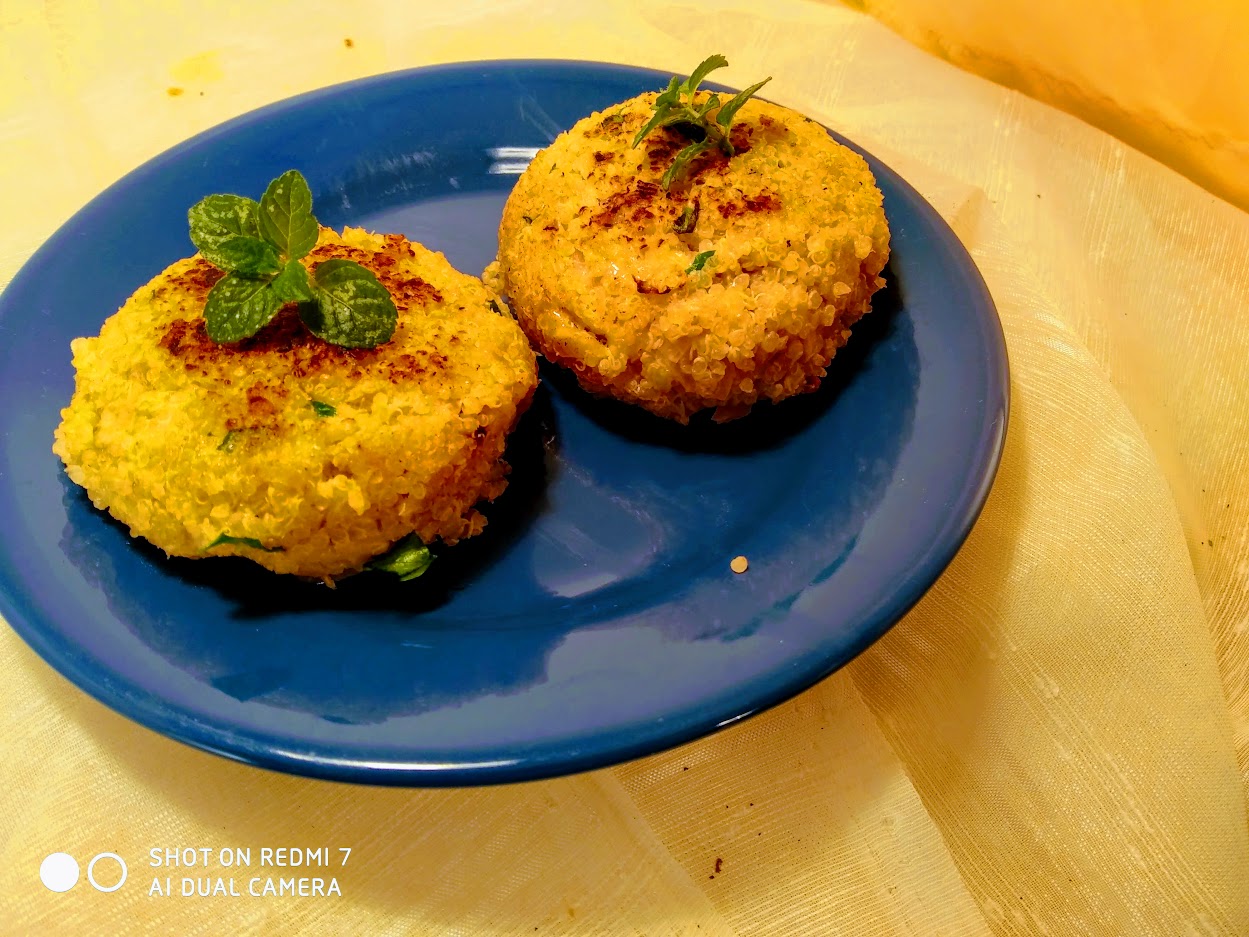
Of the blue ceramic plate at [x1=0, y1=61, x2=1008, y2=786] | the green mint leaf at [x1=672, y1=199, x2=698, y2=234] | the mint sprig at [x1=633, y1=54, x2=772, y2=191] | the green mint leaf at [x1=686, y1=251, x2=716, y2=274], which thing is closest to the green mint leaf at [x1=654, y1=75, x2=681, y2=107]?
the mint sprig at [x1=633, y1=54, x2=772, y2=191]

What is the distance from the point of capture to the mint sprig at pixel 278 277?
1640 millimetres

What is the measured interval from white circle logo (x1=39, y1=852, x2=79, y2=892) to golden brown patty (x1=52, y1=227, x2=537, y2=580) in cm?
55

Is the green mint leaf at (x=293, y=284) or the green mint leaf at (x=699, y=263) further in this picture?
the green mint leaf at (x=699, y=263)

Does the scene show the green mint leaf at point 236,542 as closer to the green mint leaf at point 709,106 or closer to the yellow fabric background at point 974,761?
the yellow fabric background at point 974,761

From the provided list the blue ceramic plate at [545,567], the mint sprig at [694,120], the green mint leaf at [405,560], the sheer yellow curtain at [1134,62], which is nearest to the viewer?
the blue ceramic plate at [545,567]

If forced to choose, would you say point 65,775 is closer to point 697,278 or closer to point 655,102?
point 697,278

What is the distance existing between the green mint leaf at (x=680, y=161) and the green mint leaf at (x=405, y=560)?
87 centimetres

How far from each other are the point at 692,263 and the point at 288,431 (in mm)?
796

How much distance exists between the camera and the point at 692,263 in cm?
182

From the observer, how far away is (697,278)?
1814 mm

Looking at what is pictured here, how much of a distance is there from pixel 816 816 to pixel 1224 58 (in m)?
2.60

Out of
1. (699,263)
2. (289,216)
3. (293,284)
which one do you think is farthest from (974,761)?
(289,216)

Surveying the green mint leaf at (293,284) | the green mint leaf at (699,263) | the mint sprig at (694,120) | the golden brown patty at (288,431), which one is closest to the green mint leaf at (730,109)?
the mint sprig at (694,120)

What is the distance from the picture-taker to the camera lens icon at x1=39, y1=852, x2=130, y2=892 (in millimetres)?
1574
